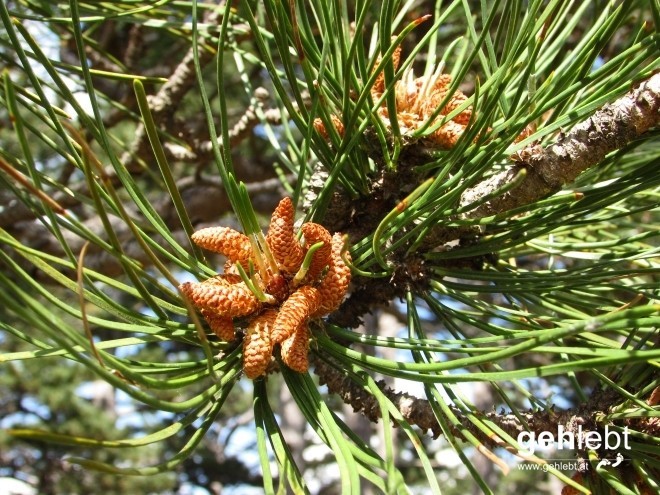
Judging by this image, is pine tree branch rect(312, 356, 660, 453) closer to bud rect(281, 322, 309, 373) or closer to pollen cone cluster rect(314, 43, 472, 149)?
bud rect(281, 322, 309, 373)

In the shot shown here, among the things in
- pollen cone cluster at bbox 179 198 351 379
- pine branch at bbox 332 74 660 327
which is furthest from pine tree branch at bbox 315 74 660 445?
pollen cone cluster at bbox 179 198 351 379

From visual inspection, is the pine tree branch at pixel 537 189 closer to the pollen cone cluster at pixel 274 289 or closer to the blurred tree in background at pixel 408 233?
the blurred tree in background at pixel 408 233

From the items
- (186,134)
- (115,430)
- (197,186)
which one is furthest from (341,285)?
(115,430)

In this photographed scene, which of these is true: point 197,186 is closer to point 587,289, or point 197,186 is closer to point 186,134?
point 186,134

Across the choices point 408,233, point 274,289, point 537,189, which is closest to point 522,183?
point 537,189

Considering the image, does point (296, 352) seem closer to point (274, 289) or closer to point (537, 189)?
point (274, 289)

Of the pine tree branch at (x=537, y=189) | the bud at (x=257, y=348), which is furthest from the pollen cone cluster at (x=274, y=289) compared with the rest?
the pine tree branch at (x=537, y=189)

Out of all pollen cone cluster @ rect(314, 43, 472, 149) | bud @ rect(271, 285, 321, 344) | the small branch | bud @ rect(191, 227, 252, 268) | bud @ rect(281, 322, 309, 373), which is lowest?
bud @ rect(281, 322, 309, 373)
